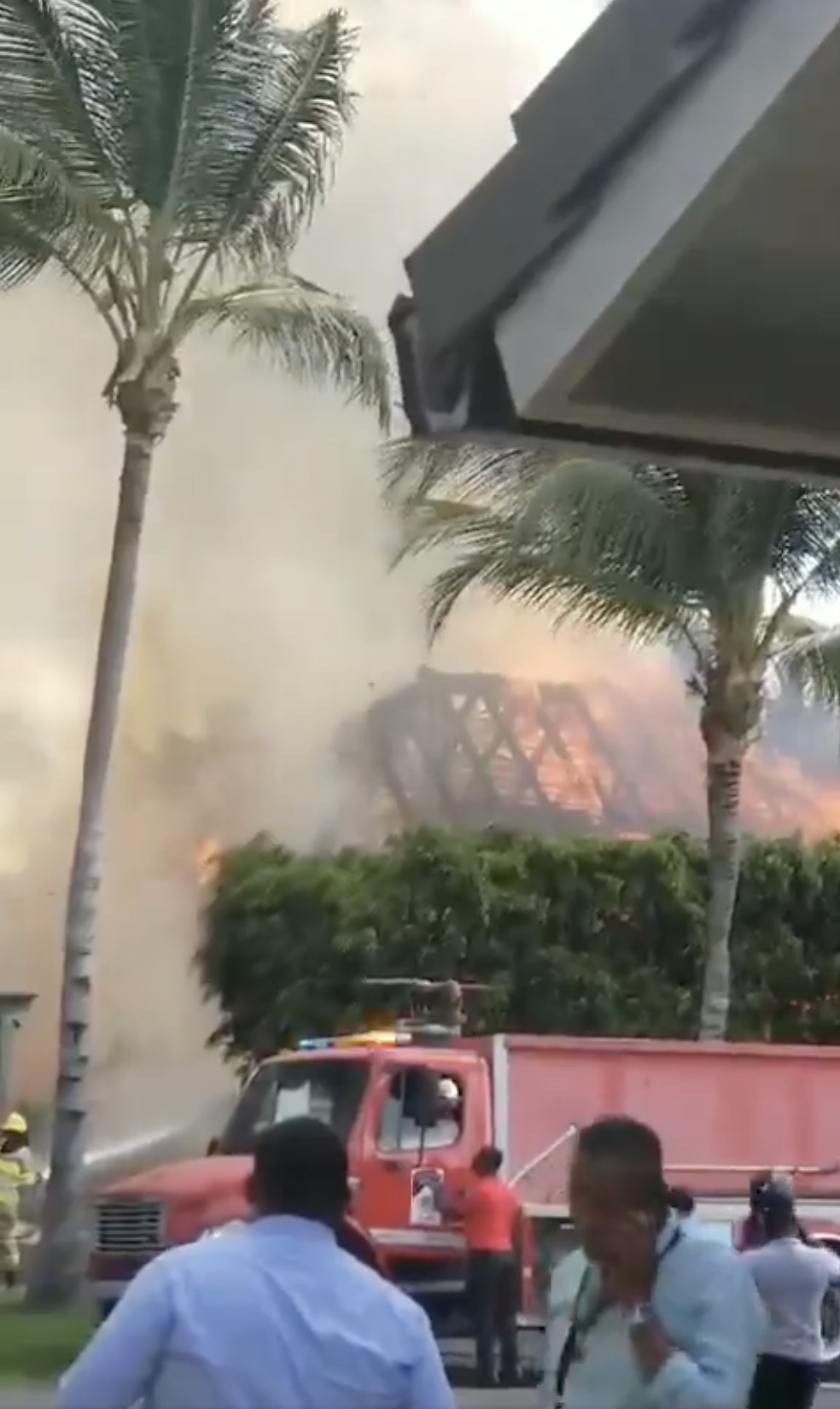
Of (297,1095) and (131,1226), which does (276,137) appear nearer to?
(297,1095)

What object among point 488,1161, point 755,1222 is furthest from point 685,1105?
point 755,1222

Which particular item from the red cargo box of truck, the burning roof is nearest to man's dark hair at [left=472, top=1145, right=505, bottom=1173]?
the red cargo box of truck

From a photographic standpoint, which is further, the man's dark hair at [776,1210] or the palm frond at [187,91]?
the palm frond at [187,91]

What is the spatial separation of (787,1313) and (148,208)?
13768 millimetres

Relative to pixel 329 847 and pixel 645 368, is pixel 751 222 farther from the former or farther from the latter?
pixel 329 847

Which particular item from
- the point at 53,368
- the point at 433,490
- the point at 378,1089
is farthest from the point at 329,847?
the point at 378,1089

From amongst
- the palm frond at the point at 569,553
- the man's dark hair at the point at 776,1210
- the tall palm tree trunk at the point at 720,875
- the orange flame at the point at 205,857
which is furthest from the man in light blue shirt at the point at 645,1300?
the orange flame at the point at 205,857

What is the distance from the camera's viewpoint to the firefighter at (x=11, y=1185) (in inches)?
869

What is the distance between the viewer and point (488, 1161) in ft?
46.3

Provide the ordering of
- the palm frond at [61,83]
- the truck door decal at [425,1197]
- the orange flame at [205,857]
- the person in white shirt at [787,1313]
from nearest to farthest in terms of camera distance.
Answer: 1. the person in white shirt at [787,1313]
2. the truck door decal at [425,1197]
3. the palm frond at [61,83]
4. the orange flame at [205,857]

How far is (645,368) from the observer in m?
4.50

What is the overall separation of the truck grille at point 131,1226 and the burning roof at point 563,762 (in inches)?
988

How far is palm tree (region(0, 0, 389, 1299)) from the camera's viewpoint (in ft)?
60.8

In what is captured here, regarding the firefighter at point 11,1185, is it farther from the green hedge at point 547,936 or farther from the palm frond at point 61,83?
the palm frond at point 61,83
